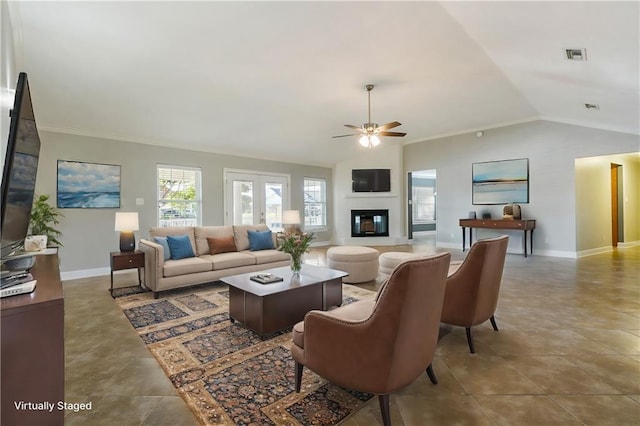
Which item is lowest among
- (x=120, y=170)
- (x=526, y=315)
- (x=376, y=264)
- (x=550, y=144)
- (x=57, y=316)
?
(x=526, y=315)

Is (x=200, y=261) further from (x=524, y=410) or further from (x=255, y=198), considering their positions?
(x=524, y=410)

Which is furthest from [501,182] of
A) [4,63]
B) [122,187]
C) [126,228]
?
[4,63]

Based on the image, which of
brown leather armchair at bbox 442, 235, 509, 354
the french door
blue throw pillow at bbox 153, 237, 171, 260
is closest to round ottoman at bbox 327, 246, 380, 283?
brown leather armchair at bbox 442, 235, 509, 354

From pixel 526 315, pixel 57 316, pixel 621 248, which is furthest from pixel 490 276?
pixel 621 248

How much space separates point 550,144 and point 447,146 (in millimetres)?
2264

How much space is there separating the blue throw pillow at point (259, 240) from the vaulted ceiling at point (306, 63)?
7.17 ft

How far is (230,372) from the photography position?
220 cm

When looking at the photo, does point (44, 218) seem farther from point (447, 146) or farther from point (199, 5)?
point (447, 146)

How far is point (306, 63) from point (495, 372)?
3.89 m

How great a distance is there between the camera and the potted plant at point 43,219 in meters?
4.26

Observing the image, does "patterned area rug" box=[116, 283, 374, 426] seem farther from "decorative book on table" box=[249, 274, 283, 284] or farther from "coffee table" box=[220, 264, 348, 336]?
"decorative book on table" box=[249, 274, 283, 284]

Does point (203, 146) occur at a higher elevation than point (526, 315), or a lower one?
higher

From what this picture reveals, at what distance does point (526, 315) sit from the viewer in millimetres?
3244

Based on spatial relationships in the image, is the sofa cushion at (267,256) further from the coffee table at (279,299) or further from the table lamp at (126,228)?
the table lamp at (126,228)
